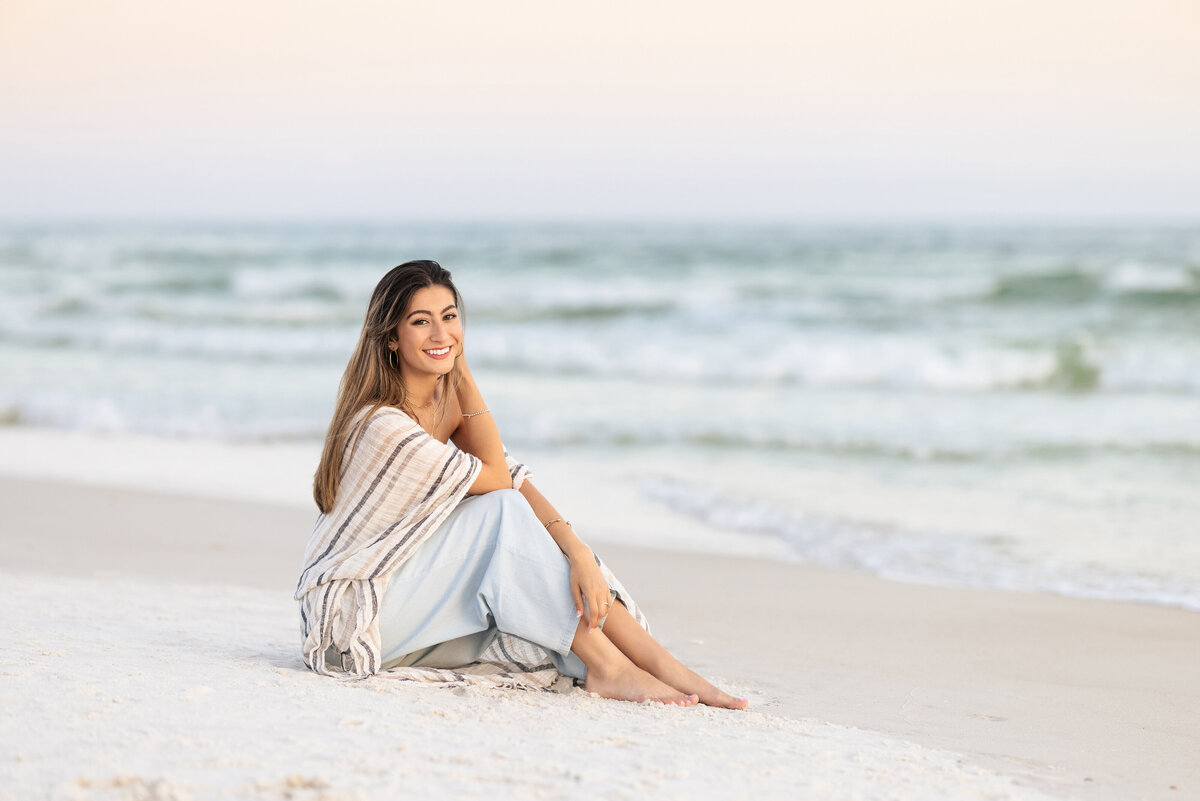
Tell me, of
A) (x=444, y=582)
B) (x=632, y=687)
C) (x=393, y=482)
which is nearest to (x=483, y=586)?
(x=444, y=582)

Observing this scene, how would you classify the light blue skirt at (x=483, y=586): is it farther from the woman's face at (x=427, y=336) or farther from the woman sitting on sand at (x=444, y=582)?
the woman's face at (x=427, y=336)

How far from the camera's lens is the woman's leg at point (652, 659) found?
3203mm

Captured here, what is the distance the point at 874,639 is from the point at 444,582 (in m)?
2.04

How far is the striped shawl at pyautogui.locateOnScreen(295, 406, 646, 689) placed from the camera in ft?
10.3

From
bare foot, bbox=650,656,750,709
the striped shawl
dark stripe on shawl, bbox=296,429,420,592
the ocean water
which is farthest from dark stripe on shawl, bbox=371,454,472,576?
the ocean water

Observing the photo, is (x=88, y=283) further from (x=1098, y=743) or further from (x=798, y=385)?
(x=1098, y=743)

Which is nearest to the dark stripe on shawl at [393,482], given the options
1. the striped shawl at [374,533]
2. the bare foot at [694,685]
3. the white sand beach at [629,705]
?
the striped shawl at [374,533]

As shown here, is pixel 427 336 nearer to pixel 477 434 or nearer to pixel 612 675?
pixel 477 434

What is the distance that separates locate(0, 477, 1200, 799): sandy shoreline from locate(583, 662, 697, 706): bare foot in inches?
3.6

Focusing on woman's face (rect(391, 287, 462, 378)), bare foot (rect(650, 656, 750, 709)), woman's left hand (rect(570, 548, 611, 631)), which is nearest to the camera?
woman's left hand (rect(570, 548, 611, 631))

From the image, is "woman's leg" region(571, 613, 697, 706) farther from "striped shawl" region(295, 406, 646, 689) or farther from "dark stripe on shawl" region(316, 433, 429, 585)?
"dark stripe on shawl" region(316, 433, 429, 585)

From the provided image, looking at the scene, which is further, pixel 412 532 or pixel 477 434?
pixel 477 434

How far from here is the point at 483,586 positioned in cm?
310

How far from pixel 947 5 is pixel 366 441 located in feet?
47.9
